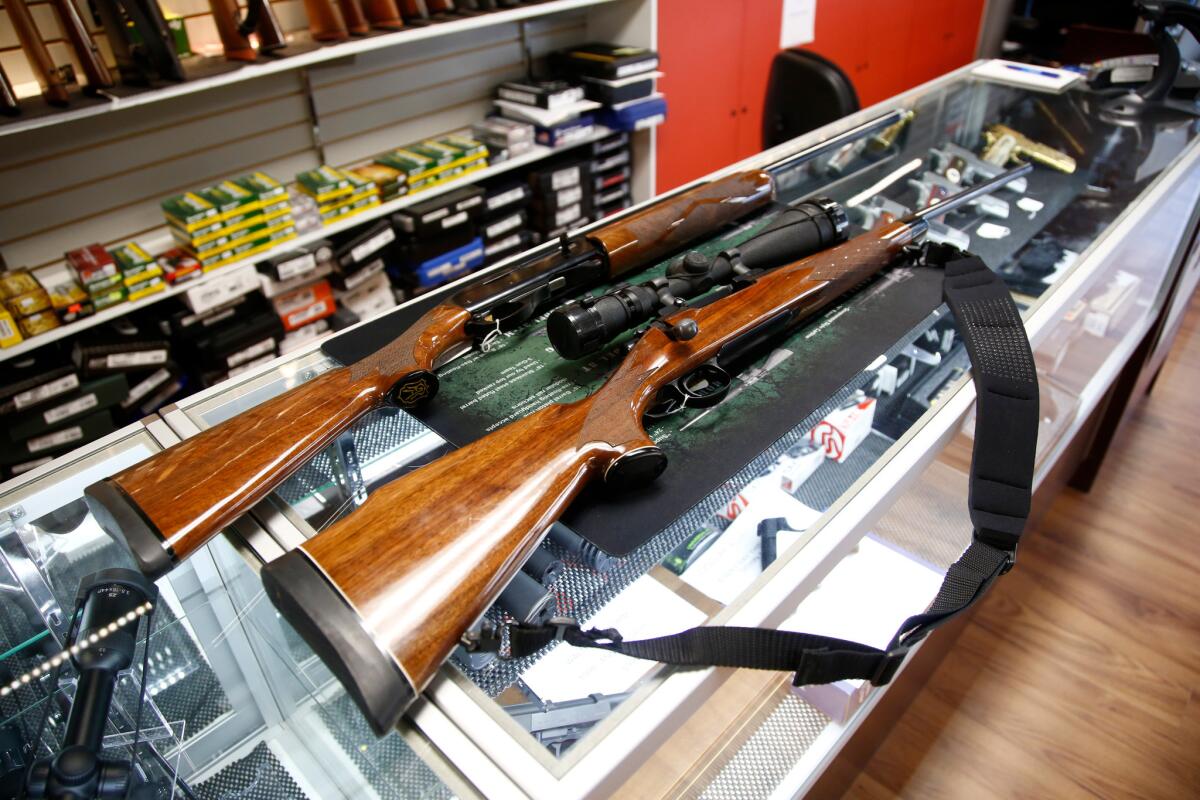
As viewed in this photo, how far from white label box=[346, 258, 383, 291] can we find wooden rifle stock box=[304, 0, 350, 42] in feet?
2.19

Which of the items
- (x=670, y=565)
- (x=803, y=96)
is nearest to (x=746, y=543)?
(x=670, y=565)

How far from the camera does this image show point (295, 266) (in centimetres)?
226

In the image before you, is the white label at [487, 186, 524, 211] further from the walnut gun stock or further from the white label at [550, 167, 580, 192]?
the walnut gun stock

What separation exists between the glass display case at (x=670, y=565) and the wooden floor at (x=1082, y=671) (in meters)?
0.69

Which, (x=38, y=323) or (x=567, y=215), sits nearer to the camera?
(x=38, y=323)

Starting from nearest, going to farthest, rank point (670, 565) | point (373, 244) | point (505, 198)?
point (670, 565) → point (373, 244) → point (505, 198)

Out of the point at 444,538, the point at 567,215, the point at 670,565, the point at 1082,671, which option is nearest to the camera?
the point at 444,538

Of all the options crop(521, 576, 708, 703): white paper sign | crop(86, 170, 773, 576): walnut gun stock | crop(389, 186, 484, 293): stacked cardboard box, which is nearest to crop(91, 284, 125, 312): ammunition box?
crop(389, 186, 484, 293): stacked cardboard box

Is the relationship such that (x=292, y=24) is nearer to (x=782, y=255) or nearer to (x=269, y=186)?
(x=269, y=186)

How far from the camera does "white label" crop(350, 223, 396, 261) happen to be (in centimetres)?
241

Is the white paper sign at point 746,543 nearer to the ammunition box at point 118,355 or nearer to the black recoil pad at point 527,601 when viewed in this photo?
the black recoil pad at point 527,601

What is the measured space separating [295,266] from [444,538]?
1.86 m

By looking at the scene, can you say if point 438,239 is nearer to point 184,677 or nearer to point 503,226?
point 503,226

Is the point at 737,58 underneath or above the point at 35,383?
above
